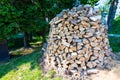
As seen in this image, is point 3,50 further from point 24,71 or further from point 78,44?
point 78,44

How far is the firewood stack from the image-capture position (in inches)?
299

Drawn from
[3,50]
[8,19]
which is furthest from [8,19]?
[3,50]

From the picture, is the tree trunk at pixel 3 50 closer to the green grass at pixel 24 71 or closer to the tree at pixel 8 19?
the tree at pixel 8 19

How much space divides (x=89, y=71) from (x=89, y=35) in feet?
3.89

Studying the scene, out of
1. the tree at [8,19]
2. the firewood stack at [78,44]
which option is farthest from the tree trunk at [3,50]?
the firewood stack at [78,44]

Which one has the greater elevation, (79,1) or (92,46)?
(79,1)

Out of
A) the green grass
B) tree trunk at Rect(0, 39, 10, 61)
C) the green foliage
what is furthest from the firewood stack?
tree trunk at Rect(0, 39, 10, 61)

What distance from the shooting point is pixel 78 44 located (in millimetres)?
7625

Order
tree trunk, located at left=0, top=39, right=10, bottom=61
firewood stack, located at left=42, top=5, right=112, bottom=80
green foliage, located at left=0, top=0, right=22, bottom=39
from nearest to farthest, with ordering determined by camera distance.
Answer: firewood stack, located at left=42, top=5, right=112, bottom=80 < green foliage, located at left=0, top=0, right=22, bottom=39 < tree trunk, located at left=0, top=39, right=10, bottom=61

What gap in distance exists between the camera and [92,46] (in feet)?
25.3

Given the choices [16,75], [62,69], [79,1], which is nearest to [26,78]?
[16,75]

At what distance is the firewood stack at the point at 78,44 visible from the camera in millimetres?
7602

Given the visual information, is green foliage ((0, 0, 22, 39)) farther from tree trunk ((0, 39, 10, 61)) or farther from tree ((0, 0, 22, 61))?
tree trunk ((0, 39, 10, 61))

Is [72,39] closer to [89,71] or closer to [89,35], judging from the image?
[89,35]
